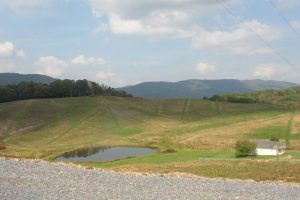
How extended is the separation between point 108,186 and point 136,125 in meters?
136

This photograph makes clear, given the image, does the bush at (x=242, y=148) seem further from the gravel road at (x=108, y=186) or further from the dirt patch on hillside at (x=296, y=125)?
the gravel road at (x=108, y=186)

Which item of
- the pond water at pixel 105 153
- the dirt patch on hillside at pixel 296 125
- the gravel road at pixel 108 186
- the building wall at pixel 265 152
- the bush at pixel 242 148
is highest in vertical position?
the gravel road at pixel 108 186

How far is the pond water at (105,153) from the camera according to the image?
342 feet

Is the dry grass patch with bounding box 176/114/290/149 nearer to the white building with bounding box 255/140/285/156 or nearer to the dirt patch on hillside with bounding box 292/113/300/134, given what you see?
the dirt patch on hillside with bounding box 292/113/300/134

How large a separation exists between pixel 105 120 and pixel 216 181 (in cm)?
14056

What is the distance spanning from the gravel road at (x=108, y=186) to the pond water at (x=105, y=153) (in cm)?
7672

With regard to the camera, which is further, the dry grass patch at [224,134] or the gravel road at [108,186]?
the dry grass patch at [224,134]

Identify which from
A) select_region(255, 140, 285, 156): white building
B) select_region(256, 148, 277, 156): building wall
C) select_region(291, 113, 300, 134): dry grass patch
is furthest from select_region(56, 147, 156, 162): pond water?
select_region(291, 113, 300, 134): dry grass patch

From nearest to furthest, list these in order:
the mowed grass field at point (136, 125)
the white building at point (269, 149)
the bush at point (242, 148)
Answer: the bush at point (242, 148) < the white building at point (269, 149) < the mowed grass field at point (136, 125)

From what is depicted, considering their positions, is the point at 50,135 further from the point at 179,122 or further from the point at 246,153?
the point at 246,153

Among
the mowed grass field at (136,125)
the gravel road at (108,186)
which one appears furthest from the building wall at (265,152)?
the gravel road at (108,186)

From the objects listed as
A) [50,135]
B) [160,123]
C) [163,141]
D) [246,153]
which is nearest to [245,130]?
[163,141]

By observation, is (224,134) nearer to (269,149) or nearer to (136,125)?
(269,149)

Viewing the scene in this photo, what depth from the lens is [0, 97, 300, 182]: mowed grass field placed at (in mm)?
123438
